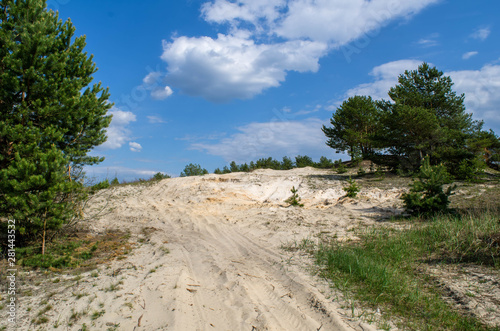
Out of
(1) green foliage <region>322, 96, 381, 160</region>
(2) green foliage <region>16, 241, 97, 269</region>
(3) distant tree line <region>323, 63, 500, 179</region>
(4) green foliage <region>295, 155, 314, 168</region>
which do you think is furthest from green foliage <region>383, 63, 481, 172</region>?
(2) green foliage <region>16, 241, 97, 269</region>

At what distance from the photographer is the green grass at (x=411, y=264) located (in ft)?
11.4

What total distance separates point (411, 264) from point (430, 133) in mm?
15384

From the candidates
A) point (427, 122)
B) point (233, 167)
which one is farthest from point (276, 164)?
point (427, 122)

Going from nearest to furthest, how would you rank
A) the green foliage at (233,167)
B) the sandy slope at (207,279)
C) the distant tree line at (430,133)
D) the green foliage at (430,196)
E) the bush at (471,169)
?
1. the sandy slope at (207,279)
2. the green foliage at (430,196)
3. the bush at (471,169)
4. the distant tree line at (430,133)
5. the green foliage at (233,167)

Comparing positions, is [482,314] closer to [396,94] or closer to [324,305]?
[324,305]

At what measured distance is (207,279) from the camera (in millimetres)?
4656

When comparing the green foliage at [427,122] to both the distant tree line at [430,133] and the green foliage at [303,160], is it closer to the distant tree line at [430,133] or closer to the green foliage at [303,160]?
the distant tree line at [430,133]

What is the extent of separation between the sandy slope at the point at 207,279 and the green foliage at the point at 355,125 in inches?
783

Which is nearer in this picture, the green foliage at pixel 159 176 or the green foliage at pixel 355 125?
the green foliage at pixel 159 176

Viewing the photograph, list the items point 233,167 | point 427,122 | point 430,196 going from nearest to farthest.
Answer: point 430,196 < point 427,122 < point 233,167

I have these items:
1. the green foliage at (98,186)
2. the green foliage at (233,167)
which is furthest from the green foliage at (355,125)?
the green foliage at (98,186)

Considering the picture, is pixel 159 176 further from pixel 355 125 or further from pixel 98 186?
pixel 355 125

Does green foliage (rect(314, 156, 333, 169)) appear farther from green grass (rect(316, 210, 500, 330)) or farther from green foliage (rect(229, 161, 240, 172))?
green grass (rect(316, 210, 500, 330))

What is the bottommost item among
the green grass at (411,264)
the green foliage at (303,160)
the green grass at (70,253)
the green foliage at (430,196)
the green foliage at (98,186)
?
the green grass at (411,264)
